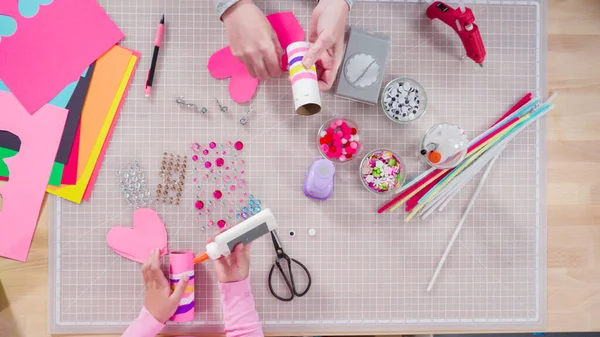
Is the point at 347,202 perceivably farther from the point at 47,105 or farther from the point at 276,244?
the point at 47,105

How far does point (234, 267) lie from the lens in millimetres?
1011

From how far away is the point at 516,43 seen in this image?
3.49 ft

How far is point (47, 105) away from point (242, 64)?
0.44m

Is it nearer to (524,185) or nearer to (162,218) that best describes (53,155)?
(162,218)

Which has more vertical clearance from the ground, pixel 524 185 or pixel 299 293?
pixel 524 185

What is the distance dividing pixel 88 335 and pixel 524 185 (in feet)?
3.44

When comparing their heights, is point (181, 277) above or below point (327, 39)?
below

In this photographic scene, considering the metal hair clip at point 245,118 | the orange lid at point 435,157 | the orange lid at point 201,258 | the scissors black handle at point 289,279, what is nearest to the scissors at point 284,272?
the scissors black handle at point 289,279

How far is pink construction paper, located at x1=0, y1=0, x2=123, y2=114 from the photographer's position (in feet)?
3.32

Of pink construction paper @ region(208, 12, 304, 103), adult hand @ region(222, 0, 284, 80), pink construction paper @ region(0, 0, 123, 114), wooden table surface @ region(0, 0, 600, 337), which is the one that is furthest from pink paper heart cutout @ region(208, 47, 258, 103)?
wooden table surface @ region(0, 0, 600, 337)

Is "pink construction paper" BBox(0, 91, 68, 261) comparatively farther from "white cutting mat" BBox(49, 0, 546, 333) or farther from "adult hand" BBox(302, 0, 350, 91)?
"adult hand" BBox(302, 0, 350, 91)

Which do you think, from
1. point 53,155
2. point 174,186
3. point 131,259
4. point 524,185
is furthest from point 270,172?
point 524,185

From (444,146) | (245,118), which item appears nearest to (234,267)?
(245,118)

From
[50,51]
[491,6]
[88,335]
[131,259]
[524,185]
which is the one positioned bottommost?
[88,335]
